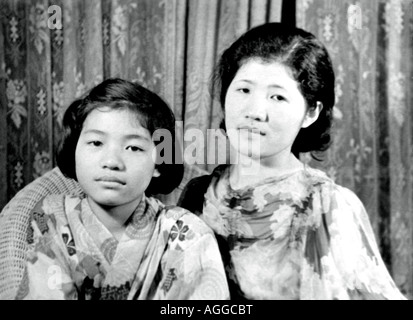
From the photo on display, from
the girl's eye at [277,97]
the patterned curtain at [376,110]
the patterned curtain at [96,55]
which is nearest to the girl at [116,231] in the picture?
the patterned curtain at [96,55]

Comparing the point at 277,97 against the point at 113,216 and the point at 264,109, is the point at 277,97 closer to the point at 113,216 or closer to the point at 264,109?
the point at 264,109

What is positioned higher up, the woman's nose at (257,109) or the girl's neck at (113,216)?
the woman's nose at (257,109)

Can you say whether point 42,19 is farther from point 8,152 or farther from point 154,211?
point 154,211

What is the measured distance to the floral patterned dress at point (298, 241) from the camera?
3.93 ft

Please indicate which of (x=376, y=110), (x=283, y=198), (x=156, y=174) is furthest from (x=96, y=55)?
(x=376, y=110)

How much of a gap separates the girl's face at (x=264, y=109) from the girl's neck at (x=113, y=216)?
11.5 inches

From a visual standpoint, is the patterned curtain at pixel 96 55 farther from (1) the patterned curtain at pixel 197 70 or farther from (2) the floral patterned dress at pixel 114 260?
(2) the floral patterned dress at pixel 114 260

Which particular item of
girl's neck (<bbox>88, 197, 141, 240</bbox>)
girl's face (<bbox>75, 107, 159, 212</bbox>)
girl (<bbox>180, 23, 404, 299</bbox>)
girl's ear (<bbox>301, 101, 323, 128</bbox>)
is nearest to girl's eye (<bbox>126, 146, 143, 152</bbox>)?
girl's face (<bbox>75, 107, 159, 212</bbox>)

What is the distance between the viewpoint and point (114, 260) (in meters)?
1.19

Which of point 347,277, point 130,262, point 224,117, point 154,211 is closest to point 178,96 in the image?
point 224,117

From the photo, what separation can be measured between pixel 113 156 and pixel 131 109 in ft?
0.35
